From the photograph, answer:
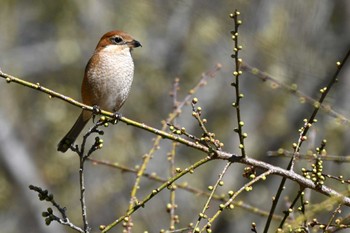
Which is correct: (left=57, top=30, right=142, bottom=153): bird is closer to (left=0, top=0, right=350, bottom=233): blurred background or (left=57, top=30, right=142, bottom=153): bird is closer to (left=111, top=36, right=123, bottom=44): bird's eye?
(left=111, top=36, right=123, bottom=44): bird's eye

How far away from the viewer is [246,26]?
5.32 meters

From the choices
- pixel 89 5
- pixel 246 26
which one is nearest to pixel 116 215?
pixel 89 5

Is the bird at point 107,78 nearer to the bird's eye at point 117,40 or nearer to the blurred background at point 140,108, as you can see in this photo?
the bird's eye at point 117,40

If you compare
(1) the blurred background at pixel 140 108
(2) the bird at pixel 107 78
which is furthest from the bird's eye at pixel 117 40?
(1) the blurred background at pixel 140 108

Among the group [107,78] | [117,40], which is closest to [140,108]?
[117,40]

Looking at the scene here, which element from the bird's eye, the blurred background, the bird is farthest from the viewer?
the blurred background

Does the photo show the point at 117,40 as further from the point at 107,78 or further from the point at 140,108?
the point at 140,108

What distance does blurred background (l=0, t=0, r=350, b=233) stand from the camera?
8914 millimetres

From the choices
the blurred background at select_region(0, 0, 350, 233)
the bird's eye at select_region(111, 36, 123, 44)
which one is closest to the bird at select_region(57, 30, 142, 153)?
the bird's eye at select_region(111, 36, 123, 44)

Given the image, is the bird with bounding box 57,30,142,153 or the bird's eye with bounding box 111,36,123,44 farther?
the bird's eye with bounding box 111,36,123,44

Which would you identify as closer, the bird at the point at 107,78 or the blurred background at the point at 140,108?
the bird at the point at 107,78

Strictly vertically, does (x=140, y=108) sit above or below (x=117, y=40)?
above

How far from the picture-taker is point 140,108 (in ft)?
40.0

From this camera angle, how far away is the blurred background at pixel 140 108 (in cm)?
891
